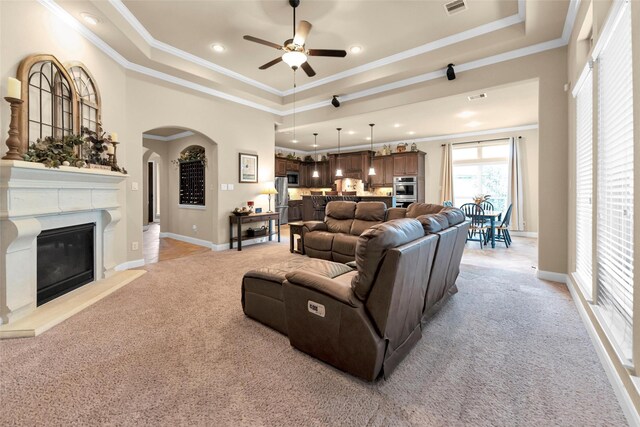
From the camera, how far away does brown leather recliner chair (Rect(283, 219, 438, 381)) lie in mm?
1590

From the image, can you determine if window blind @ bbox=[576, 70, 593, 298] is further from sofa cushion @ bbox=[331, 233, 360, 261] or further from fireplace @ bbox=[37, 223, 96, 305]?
fireplace @ bbox=[37, 223, 96, 305]

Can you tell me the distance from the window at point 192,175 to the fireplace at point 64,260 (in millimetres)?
2749

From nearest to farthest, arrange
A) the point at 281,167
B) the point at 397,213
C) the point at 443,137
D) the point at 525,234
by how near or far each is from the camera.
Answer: the point at 397,213
the point at 525,234
the point at 443,137
the point at 281,167

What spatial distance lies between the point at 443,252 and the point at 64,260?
3.93 m

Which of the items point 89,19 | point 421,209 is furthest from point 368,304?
point 89,19

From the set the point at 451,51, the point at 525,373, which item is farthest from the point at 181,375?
the point at 451,51

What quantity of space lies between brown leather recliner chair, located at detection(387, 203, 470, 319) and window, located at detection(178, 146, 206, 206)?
5005 millimetres

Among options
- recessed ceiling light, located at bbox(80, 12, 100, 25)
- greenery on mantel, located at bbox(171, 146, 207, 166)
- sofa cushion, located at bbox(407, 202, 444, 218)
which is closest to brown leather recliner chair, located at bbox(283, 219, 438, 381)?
sofa cushion, located at bbox(407, 202, 444, 218)

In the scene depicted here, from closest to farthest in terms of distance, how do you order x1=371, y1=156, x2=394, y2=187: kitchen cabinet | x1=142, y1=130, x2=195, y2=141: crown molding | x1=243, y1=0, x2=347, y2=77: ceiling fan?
x1=243, y1=0, x2=347, y2=77: ceiling fan
x1=142, y1=130, x2=195, y2=141: crown molding
x1=371, y1=156, x2=394, y2=187: kitchen cabinet

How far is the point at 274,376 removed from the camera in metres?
1.78

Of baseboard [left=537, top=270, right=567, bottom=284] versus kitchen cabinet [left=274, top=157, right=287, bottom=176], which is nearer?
baseboard [left=537, top=270, right=567, bottom=284]

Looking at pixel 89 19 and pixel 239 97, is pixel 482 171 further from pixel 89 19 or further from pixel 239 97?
pixel 89 19

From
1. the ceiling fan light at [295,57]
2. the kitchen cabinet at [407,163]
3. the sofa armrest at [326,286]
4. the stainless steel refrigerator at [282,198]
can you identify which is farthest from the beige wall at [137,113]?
the kitchen cabinet at [407,163]

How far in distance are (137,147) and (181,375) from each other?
3845 mm
